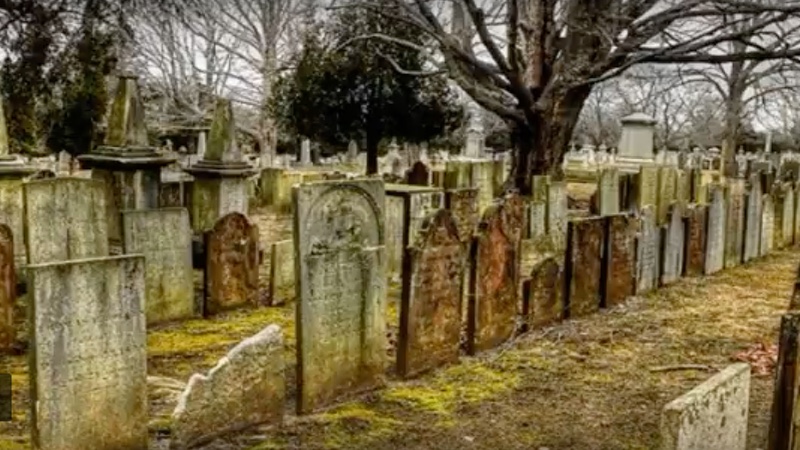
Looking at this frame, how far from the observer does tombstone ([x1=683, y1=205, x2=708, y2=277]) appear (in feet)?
33.4

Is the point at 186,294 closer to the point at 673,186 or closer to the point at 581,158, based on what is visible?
the point at 673,186

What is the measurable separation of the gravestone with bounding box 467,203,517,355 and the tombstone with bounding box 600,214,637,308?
4.88 feet

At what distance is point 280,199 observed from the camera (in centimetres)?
1703

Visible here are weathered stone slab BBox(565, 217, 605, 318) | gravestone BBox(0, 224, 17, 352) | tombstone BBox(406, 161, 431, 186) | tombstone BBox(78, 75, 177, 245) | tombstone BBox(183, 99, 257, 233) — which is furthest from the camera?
tombstone BBox(406, 161, 431, 186)

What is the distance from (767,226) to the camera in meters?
12.4

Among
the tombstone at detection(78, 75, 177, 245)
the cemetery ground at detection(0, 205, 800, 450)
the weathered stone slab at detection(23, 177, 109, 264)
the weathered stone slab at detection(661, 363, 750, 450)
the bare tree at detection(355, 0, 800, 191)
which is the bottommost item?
the cemetery ground at detection(0, 205, 800, 450)

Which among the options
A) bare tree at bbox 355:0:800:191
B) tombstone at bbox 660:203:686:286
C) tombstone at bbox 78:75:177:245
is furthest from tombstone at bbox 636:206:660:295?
tombstone at bbox 78:75:177:245

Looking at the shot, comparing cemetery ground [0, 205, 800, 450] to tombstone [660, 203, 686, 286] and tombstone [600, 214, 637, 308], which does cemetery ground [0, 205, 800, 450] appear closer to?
tombstone [600, 214, 637, 308]

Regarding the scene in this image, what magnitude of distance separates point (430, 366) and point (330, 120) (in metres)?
13.6

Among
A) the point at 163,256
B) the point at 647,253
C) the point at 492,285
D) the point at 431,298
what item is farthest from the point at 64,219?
the point at 647,253

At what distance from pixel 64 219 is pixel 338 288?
10.8 feet

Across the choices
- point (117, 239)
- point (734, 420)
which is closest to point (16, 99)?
point (117, 239)

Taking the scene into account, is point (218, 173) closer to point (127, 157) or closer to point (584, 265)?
point (127, 157)

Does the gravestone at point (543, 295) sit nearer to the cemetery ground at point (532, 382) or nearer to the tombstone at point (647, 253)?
the cemetery ground at point (532, 382)
